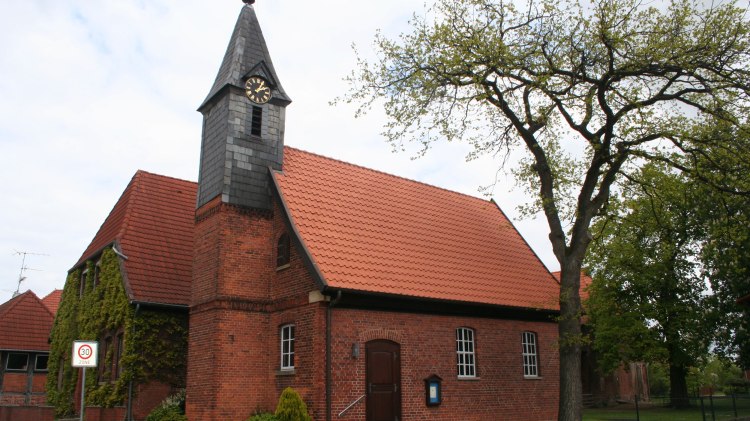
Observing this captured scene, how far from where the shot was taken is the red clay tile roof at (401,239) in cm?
A: 1622

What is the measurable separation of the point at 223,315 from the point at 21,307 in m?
19.3

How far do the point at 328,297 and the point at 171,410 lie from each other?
19.8 ft

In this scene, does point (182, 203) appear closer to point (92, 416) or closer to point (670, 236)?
point (92, 416)

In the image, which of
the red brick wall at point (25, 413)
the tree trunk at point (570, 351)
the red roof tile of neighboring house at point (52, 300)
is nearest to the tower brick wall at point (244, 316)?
the tree trunk at point (570, 351)

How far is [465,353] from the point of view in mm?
17859

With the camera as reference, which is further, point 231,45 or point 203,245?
point 231,45

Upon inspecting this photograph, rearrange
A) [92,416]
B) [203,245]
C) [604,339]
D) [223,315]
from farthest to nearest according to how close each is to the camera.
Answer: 1. [604,339]
2. [92,416]
3. [203,245]
4. [223,315]

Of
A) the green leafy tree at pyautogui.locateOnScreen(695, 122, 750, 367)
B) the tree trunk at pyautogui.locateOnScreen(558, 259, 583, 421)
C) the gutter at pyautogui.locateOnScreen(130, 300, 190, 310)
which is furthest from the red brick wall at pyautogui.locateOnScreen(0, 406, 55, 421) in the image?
the green leafy tree at pyautogui.locateOnScreen(695, 122, 750, 367)

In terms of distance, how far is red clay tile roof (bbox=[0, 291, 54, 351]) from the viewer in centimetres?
2856

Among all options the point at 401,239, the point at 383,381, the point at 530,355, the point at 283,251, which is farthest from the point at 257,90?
the point at 530,355

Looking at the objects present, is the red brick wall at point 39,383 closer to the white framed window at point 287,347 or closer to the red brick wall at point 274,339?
the red brick wall at point 274,339

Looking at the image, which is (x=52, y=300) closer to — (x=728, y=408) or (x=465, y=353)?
(x=465, y=353)

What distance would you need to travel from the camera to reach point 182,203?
24172 mm

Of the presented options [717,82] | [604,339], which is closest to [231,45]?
[717,82]
